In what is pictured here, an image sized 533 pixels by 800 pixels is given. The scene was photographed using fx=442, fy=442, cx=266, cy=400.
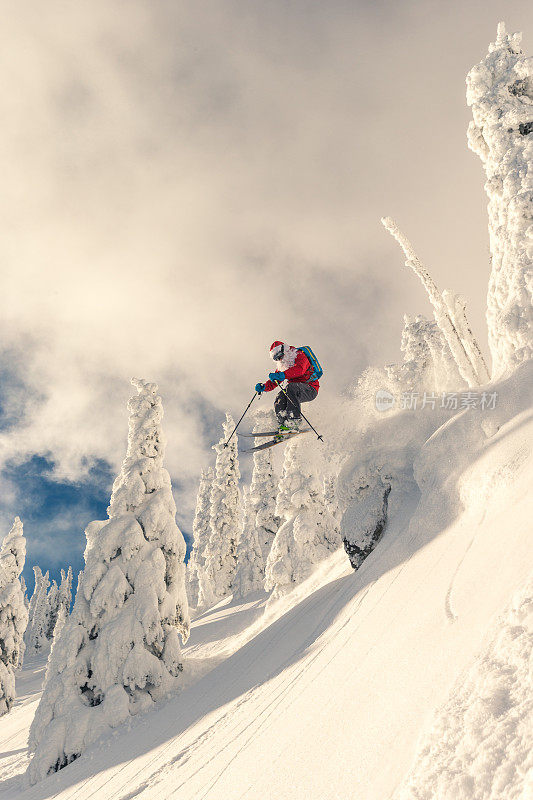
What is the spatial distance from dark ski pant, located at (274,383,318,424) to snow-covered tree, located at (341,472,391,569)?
282cm

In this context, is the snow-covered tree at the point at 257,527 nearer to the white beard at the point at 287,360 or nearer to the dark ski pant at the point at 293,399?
the dark ski pant at the point at 293,399

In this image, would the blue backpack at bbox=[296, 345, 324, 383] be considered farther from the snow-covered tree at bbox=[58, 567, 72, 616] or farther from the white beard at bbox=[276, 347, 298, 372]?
the snow-covered tree at bbox=[58, 567, 72, 616]

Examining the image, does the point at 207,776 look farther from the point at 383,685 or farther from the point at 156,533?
the point at 156,533

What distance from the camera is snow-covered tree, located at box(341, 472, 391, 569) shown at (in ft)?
37.8

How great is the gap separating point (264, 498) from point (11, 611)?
65.1 ft

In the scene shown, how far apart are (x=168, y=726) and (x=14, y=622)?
2528 centimetres

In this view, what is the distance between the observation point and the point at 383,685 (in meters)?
4.42

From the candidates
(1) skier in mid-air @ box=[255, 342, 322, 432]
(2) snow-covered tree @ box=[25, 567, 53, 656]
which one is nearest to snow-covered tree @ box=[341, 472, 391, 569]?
(1) skier in mid-air @ box=[255, 342, 322, 432]

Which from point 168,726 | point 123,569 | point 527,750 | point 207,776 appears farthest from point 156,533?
point 527,750

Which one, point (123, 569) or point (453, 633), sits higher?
point (123, 569)

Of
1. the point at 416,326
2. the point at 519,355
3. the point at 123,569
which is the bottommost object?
the point at 123,569

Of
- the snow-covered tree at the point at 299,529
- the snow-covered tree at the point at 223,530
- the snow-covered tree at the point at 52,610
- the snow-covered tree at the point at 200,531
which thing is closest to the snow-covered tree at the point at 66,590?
the snow-covered tree at the point at 52,610

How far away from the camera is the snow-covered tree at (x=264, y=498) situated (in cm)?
3562

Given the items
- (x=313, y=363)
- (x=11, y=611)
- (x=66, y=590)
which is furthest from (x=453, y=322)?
(x=66, y=590)
